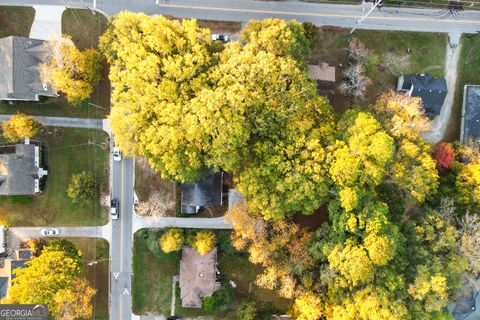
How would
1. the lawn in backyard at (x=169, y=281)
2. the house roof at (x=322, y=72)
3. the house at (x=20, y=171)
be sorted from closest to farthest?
the house at (x=20, y=171) → the house roof at (x=322, y=72) → the lawn in backyard at (x=169, y=281)

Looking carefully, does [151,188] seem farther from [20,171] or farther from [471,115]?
[471,115]

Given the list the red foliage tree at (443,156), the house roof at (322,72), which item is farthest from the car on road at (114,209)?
the red foliage tree at (443,156)

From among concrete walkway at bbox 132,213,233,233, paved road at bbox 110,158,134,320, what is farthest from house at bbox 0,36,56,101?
concrete walkway at bbox 132,213,233,233

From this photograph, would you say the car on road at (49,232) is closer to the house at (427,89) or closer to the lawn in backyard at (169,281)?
the lawn in backyard at (169,281)

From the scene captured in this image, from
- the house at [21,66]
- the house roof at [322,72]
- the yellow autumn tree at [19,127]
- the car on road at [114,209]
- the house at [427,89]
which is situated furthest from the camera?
the car on road at [114,209]

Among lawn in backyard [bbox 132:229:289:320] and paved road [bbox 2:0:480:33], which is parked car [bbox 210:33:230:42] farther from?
lawn in backyard [bbox 132:229:289:320]
